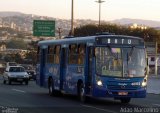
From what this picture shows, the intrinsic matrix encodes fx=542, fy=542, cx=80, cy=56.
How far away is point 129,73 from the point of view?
22609 millimetres

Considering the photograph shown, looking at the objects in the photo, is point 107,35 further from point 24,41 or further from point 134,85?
point 24,41

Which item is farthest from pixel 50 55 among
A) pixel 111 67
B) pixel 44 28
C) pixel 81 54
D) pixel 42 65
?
pixel 44 28

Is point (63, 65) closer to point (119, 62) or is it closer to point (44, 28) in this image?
point (119, 62)

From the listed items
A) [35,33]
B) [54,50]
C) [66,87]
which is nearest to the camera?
[66,87]

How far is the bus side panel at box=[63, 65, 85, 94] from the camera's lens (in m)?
24.2

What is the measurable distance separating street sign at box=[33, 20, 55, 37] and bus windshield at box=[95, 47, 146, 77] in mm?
39240

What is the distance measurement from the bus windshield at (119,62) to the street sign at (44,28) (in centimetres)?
3924

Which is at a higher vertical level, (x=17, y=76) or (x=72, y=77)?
(x=72, y=77)

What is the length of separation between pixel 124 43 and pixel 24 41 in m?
129

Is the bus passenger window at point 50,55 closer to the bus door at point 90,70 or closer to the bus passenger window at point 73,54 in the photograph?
the bus passenger window at point 73,54

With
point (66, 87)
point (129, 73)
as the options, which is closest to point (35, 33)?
point (66, 87)

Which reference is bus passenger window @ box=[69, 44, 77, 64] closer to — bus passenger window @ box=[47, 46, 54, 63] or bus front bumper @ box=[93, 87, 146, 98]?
bus front bumper @ box=[93, 87, 146, 98]

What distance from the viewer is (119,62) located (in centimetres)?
2259

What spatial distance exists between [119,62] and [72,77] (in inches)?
137
